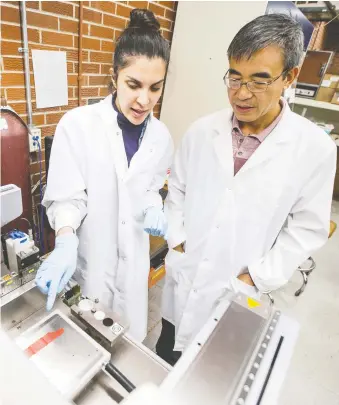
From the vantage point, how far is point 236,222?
113cm

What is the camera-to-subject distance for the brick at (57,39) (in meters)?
1.56

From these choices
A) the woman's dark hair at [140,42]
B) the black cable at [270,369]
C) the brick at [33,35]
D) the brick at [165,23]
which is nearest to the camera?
the black cable at [270,369]

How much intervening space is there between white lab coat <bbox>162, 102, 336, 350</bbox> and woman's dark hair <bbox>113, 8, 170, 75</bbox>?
35 cm

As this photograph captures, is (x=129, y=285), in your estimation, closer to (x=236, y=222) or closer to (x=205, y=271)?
(x=205, y=271)

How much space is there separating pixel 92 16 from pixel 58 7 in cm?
26

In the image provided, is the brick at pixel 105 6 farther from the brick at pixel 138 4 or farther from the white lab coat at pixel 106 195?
the white lab coat at pixel 106 195

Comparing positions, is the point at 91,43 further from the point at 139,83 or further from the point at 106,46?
the point at 139,83

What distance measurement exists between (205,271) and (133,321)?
19.9 inches

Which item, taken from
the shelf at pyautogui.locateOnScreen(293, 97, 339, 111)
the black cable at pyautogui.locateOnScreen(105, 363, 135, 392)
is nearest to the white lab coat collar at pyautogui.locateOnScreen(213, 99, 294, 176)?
the black cable at pyautogui.locateOnScreen(105, 363, 135, 392)

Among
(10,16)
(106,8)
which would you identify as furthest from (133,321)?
(106,8)

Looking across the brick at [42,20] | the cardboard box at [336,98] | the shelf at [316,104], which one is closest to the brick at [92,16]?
the brick at [42,20]

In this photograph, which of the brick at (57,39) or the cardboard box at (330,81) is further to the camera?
the cardboard box at (330,81)

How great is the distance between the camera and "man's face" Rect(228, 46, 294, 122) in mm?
888

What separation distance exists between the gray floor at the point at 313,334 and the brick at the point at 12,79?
1711 millimetres
